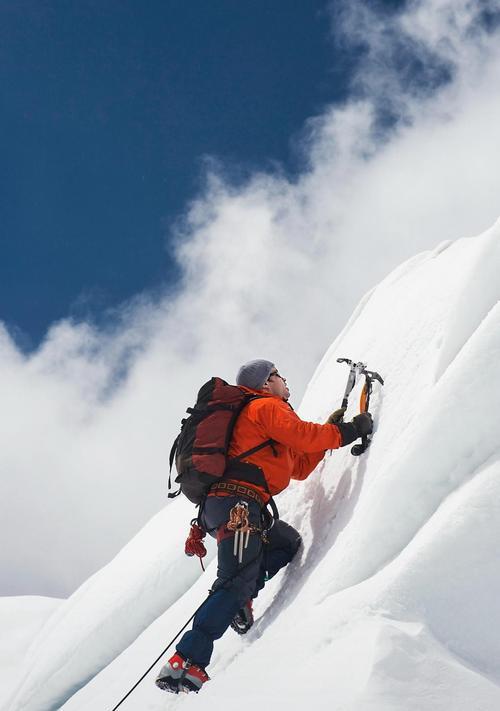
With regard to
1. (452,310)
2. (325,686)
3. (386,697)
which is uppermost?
(452,310)

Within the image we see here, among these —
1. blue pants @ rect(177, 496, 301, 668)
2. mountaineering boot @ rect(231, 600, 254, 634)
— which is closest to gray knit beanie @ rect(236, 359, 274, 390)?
blue pants @ rect(177, 496, 301, 668)

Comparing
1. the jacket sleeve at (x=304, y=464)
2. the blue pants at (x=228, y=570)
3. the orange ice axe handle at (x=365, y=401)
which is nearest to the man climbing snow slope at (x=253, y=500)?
the blue pants at (x=228, y=570)

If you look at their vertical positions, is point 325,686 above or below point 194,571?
below

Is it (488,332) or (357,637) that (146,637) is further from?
(488,332)

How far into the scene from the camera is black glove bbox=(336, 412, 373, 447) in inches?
213

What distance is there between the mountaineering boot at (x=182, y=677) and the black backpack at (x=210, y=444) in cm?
136

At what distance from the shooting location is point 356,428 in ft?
18.2

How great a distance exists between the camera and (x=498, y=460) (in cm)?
431

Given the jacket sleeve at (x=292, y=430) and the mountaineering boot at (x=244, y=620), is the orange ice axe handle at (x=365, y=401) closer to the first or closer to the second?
the jacket sleeve at (x=292, y=430)

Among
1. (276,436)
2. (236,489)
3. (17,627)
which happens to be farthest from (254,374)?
(17,627)

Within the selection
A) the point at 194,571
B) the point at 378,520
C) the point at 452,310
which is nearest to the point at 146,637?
the point at 194,571

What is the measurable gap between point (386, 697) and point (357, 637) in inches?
18.0

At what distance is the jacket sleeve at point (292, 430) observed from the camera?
204 inches

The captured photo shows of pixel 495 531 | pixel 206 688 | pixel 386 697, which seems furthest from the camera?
pixel 206 688
